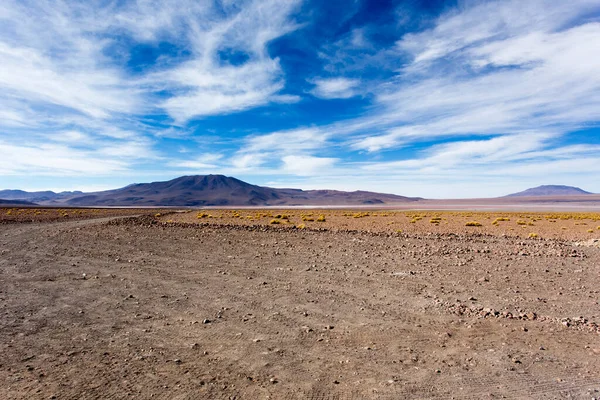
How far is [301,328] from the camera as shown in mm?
6410

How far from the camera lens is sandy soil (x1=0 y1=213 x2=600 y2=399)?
4.54 metres

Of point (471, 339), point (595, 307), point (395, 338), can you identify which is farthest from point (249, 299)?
point (595, 307)

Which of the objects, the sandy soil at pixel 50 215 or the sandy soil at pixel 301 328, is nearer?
the sandy soil at pixel 301 328

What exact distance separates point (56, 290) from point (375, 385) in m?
8.07

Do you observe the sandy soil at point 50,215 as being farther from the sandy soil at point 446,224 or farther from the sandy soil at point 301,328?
the sandy soil at point 301,328

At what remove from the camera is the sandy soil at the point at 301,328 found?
454 cm

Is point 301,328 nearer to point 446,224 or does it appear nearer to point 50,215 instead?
point 446,224

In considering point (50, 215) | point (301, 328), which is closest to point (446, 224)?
point (301, 328)

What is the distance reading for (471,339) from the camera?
5.91 meters

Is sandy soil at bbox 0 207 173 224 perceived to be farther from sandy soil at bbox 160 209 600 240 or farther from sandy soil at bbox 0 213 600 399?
sandy soil at bbox 0 213 600 399

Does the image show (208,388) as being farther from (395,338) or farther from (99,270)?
(99,270)

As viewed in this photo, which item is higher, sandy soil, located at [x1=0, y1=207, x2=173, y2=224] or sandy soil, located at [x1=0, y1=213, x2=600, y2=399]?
sandy soil, located at [x1=0, y1=207, x2=173, y2=224]

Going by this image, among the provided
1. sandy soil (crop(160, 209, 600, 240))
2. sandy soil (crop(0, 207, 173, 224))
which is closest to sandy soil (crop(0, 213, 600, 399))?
sandy soil (crop(160, 209, 600, 240))

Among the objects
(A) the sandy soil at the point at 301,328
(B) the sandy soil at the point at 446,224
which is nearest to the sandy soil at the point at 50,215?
(B) the sandy soil at the point at 446,224
